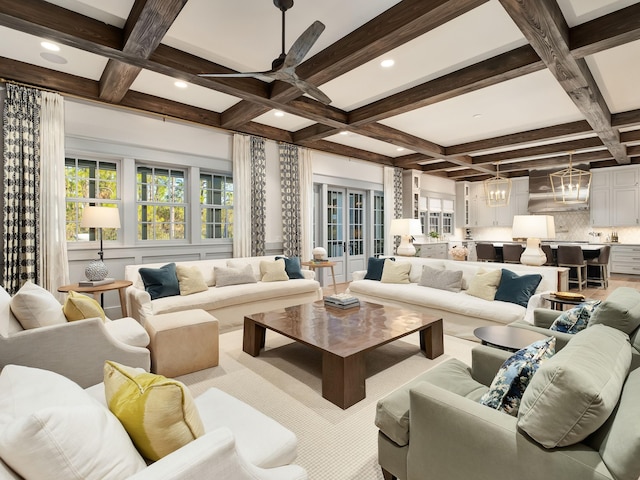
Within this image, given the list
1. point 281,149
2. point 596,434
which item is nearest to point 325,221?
point 281,149

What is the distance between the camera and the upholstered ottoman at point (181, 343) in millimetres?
2707

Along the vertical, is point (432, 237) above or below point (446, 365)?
above

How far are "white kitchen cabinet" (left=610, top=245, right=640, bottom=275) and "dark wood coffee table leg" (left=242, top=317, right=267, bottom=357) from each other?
900cm

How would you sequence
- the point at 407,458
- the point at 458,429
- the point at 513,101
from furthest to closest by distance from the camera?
the point at 513,101
the point at 407,458
the point at 458,429

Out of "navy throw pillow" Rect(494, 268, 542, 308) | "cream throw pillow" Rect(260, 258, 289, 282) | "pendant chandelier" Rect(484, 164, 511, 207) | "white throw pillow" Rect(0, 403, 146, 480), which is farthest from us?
"pendant chandelier" Rect(484, 164, 511, 207)

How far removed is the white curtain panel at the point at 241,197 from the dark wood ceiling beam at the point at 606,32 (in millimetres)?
4206

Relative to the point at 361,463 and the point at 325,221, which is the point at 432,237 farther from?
the point at 361,463

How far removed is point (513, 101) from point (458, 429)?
4576mm

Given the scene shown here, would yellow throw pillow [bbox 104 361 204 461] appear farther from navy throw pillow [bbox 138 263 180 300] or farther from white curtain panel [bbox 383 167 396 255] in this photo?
white curtain panel [bbox 383 167 396 255]

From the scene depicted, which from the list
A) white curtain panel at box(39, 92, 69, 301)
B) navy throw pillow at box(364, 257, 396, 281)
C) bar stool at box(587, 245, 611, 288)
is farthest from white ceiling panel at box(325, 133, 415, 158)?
bar stool at box(587, 245, 611, 288)

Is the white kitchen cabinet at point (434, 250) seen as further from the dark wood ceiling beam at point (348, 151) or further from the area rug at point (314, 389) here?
the area rug at point (314, 389)

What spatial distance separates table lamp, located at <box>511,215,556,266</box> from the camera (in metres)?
3.81

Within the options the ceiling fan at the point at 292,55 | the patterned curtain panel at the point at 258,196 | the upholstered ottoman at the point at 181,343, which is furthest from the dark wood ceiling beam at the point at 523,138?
the upholstered ottoman at the point at 181,343

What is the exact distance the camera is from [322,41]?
300 centimetres
